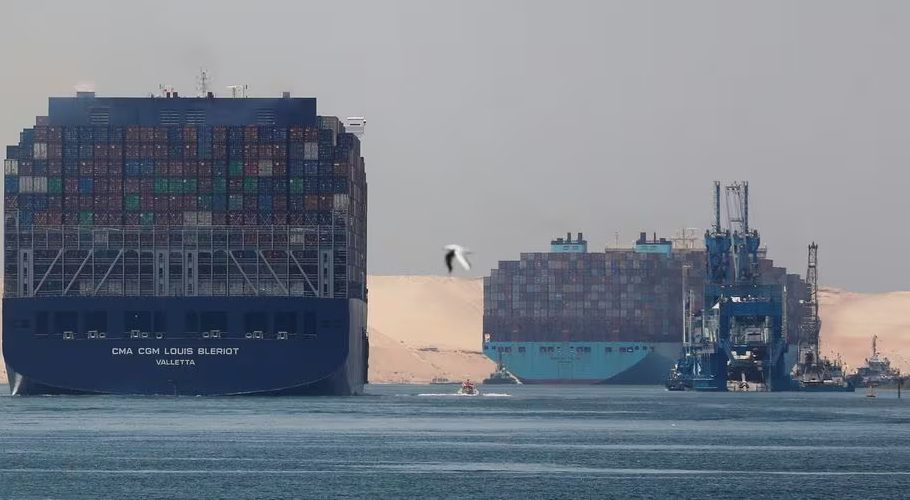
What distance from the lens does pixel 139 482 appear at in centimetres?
11356

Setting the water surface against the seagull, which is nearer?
the seagull

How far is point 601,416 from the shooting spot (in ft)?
655

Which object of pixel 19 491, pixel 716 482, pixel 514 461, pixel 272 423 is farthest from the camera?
pixel 272 423

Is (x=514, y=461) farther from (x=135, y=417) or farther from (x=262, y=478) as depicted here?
(x=135, y=417)

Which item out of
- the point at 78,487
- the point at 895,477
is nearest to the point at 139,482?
the point at 78,487

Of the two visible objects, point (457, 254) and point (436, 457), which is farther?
point (436, 457)

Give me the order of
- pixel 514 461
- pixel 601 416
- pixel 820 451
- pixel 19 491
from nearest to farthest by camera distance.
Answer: pixel 19 491 < pixel 514 461 < pixel 820 451 < pixel 601 416

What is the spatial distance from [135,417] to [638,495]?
257ft

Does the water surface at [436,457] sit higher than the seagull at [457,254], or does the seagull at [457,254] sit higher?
the seagull at [457,254]

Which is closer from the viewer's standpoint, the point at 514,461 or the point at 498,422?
the point at 514,461

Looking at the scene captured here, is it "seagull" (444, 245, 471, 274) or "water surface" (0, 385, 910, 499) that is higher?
"seagull" (444, 245, 471, 274)

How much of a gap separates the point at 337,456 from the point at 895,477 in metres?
32.2

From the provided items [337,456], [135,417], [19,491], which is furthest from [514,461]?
[135,417]

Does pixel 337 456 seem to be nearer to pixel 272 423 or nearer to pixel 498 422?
pixel 272 423
